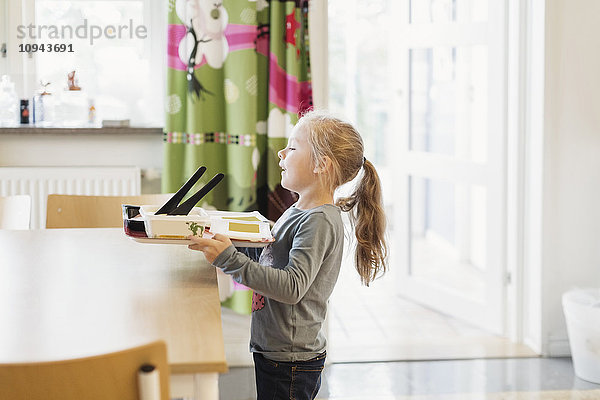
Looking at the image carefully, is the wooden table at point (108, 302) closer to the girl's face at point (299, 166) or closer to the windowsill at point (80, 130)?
the girl's face at point (299, 166)

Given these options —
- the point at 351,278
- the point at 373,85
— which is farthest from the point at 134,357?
A: the point at 373,85

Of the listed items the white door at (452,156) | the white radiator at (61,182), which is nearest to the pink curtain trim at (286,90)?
the white radiator at (61,182)

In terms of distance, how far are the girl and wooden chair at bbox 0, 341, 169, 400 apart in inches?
21.4

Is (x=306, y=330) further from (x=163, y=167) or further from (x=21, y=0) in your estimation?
(x=21, y=0)

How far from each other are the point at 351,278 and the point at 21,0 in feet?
7.97

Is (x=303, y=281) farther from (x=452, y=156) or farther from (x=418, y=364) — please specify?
(x=452, y=156)

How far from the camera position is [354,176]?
1786 mm

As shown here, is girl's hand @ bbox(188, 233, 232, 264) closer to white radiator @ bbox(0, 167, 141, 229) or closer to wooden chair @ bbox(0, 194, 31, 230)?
wooden chair @ bbox(0, 194, 31, 230)

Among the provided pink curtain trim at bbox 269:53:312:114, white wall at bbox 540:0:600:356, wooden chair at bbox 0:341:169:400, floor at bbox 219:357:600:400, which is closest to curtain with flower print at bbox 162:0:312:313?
pink curtain trim at bbox 269:53:312:114

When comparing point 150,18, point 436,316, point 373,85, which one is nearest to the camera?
point 150,18

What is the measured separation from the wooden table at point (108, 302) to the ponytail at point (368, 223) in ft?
1.22

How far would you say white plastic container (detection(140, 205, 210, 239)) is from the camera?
1.54 meters

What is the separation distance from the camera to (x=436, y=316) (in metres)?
3.75

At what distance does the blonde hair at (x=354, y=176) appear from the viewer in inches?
68.1
